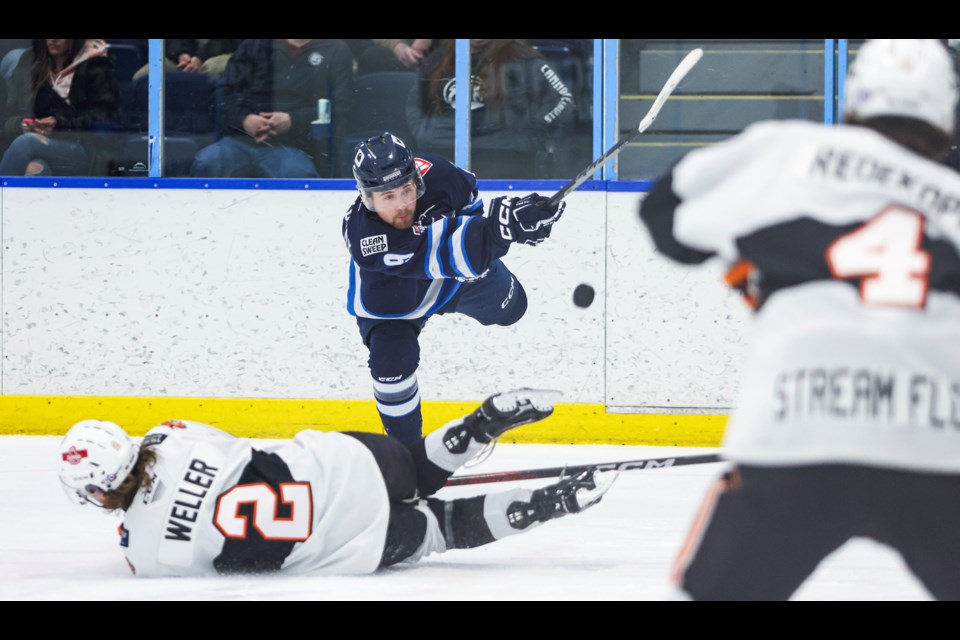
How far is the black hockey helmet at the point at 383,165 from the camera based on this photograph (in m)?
3.53

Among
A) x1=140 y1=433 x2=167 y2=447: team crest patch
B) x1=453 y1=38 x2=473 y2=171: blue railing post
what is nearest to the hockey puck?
x1=453 y1=38 x2=473 y2=171: blue railing post

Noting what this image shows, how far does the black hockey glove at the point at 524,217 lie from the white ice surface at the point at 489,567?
715mm

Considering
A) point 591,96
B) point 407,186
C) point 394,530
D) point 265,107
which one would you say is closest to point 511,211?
point 407,186

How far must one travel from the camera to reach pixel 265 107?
512cm

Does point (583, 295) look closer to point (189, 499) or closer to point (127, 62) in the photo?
point (127, 62)

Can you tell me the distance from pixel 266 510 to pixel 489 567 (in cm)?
50

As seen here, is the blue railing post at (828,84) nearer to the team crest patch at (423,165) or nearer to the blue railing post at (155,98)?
the team crest patch at (423,165)

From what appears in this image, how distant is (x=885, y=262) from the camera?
1213mm

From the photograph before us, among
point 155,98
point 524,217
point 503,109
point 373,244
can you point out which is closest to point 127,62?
point 155,98

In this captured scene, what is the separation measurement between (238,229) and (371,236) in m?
1.32

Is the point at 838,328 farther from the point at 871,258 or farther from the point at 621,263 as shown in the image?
the point at 621,263

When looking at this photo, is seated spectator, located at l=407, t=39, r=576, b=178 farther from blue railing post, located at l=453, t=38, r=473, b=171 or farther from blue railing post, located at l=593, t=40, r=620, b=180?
blue railing post, located at l=593, t=40, r=620, b=180

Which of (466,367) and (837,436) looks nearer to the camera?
(837,436)

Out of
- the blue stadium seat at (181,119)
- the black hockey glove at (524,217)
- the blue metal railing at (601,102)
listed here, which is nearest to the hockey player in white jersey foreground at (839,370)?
the black hockey glove at (524,217)
